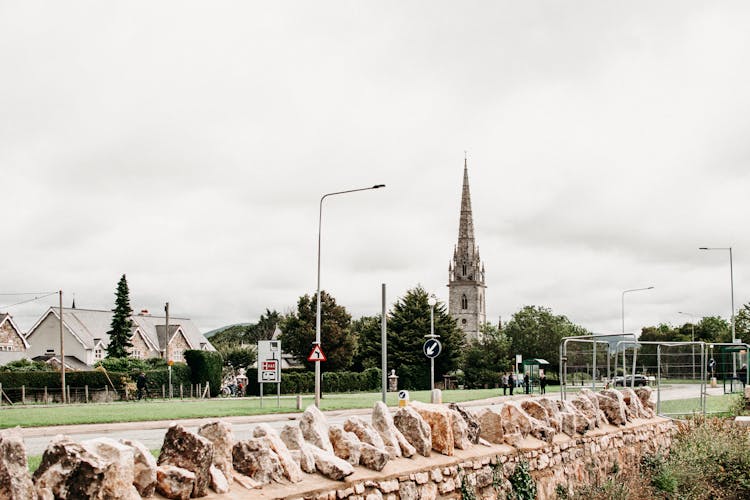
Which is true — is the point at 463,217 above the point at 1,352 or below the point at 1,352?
above

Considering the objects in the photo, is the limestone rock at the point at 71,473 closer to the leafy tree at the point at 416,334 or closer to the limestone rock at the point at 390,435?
the limestone rock at the point at 390,435

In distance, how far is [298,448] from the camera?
6.51 metres

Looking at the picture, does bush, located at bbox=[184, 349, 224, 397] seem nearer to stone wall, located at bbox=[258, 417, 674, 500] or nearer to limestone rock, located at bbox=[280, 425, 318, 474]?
stone wall, located at bbox=[258, 417, 674, 500]

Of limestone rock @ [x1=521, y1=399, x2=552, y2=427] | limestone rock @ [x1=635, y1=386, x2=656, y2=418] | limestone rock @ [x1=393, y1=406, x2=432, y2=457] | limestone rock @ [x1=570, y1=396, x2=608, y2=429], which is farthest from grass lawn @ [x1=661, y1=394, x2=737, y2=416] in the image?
limestone rock @ [x1=393, y1=406, x2=432, y2=457]

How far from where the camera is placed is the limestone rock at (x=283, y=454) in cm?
607

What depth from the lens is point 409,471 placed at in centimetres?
714

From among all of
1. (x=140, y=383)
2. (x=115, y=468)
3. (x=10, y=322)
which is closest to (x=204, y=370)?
(x=140, y=383)

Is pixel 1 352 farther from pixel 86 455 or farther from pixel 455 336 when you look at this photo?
pixel 86 455

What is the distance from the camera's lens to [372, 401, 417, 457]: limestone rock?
7.50 meters

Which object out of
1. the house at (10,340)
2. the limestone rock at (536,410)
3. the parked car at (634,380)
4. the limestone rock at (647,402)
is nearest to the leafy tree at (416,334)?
the house at (10,340)

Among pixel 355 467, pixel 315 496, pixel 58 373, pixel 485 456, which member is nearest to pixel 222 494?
pixel 315 496

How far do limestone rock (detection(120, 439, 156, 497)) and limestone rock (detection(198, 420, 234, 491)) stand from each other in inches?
28.2

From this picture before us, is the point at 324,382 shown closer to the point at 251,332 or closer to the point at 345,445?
the point at 345,445

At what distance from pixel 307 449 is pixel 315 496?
24.7 inches
